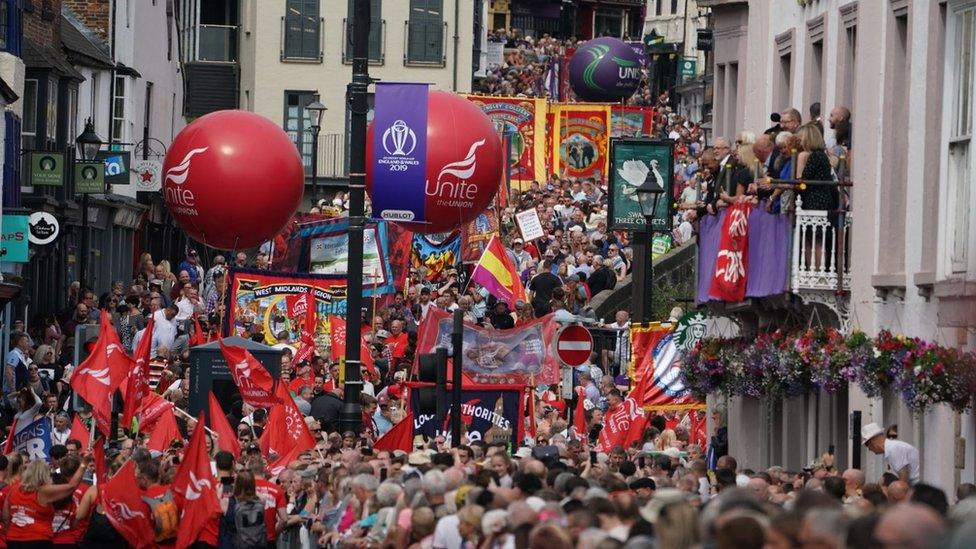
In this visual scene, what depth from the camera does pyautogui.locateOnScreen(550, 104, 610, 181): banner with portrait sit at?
2618 inches

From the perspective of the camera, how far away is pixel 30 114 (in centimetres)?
4466

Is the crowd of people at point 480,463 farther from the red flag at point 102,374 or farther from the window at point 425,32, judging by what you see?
the window at point 425,32

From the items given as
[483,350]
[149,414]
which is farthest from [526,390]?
[149,414]

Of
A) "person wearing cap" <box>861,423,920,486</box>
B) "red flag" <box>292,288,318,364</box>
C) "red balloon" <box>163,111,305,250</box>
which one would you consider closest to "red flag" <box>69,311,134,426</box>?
"red balloon" <box>163,111,305,250</box>

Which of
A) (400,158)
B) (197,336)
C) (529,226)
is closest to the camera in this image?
(400,158)

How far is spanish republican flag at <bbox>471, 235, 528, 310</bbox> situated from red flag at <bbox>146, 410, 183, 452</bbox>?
31.0 ft

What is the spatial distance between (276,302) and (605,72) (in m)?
38.8

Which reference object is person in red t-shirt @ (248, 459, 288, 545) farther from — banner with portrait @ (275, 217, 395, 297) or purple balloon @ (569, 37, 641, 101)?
purple balloon @ (569, 37, 641, 101)

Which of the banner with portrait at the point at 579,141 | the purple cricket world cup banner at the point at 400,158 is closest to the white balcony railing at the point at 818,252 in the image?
the purple cricket world cup banner at the point at 400,158

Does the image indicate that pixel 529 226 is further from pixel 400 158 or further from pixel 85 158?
pixel 400 158

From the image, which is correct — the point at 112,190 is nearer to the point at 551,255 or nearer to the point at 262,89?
the point at 551,255

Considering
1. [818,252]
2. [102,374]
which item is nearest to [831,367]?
[818,252]

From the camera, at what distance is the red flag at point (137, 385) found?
28000 millimetres

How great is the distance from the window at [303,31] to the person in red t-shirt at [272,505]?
44.6m
